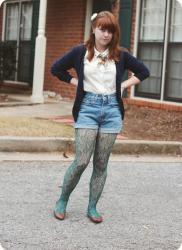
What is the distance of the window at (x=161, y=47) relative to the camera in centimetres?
1196

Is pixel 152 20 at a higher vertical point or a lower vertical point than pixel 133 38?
higher

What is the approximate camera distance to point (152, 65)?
12.6 meters

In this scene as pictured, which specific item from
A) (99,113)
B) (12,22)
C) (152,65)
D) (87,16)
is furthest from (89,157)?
(12,22)

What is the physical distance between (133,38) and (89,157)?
825 centimetres

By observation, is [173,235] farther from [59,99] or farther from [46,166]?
[59,99]

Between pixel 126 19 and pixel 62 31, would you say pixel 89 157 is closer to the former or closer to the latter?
pixel 126 19

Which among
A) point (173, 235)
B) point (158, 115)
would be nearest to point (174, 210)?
point (173, 235)

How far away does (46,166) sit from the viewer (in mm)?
7250

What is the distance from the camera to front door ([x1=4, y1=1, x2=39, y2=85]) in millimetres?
16109

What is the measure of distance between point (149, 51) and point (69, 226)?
27.2 ft

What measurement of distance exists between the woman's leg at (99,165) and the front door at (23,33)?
36.9 feet

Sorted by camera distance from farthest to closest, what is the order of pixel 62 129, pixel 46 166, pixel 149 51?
pixel 149 51, pixel 62 129, pixel 46 166

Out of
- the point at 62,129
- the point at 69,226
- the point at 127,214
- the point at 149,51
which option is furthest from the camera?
the point at 149,51

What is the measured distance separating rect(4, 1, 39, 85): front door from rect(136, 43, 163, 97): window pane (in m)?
4.20
